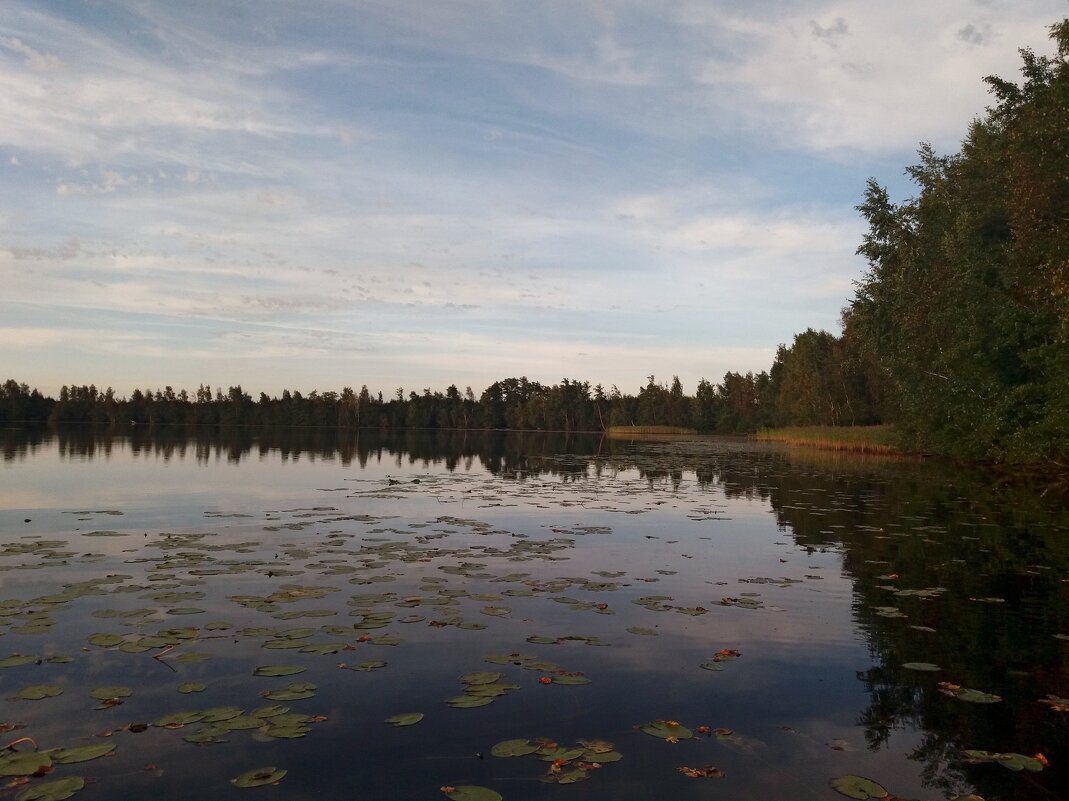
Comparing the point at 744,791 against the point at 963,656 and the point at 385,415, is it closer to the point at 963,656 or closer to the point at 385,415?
the point at 963,656

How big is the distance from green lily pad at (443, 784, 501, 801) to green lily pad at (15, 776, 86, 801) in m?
2.58

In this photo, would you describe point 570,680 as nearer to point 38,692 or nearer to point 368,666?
point 368,666

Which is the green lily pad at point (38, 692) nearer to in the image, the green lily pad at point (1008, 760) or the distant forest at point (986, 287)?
the green lily pad at point (1008, 760)

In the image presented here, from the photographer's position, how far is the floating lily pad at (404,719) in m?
6.21

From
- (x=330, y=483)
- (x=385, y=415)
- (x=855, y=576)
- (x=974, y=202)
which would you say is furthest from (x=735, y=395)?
(x=855, y=576)

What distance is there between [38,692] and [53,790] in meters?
2.10

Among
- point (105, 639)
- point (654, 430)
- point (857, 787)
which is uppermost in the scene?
point (654, 430)

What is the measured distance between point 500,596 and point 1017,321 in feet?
93.7

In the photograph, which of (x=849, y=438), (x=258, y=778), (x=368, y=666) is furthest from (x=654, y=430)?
(x=258, y=778)

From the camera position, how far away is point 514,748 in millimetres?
5703

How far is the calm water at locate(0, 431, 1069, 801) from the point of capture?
5523 mm

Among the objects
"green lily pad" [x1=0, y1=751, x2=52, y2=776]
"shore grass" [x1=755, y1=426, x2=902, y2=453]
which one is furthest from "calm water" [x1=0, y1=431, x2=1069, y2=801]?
"shore grass" [x1=755, y1=426, x2=902, y2=453]

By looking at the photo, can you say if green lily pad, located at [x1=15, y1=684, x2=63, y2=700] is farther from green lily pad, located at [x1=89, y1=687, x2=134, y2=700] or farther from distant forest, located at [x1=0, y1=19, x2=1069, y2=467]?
distant forest, located at [x1=0, y1=19, x2=1069, y2=467]

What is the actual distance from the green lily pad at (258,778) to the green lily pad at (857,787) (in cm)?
417
